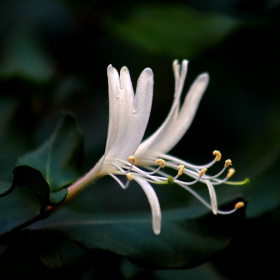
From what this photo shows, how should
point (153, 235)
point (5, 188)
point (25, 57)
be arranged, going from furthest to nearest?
point (25, 57)
point (153, 235)
point (5, 188)

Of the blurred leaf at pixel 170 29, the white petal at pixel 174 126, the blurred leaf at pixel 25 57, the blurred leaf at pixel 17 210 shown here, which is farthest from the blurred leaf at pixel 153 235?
the blurred leaf at pixel 170 29

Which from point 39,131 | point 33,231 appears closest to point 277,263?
point 33,231

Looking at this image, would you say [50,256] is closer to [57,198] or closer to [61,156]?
[57,198]

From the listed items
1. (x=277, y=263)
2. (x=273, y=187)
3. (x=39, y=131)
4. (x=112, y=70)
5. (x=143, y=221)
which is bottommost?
(x=39, y=131)

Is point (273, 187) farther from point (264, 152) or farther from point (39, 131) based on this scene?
point (39, 131)

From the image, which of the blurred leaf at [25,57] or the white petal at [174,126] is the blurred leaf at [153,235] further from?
the blurred leaf at [25,57]

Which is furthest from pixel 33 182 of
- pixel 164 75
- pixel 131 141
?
pixel 164 75

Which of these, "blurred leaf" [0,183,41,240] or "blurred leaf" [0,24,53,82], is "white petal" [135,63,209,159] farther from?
"blurred leaf" [0,24,53,82]
